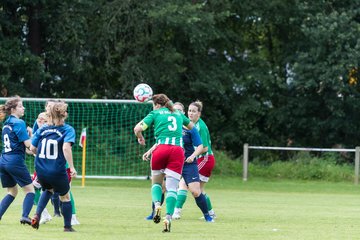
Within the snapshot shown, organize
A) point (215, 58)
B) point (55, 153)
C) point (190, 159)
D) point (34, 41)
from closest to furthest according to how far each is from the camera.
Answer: point (55, 153) → point (190, 159) → point (34, 41) → point (215, 58)

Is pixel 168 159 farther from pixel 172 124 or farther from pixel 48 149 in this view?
pixel 48 149

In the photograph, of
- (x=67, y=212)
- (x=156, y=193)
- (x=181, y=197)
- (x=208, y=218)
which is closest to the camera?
(x=67, y=212)

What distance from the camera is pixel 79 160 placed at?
26.5 meters

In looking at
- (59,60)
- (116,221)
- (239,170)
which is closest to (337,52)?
(239,170)

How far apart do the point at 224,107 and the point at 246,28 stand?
11.3ft

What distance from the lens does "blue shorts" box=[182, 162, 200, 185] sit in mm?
13516

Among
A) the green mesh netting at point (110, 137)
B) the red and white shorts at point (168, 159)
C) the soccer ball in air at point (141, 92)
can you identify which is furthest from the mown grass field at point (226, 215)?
the soccer ball in air at point (141, 92)

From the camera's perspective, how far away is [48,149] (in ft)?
37.2

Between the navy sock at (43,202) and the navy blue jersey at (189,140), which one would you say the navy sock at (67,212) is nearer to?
the navy sock at (43,202)

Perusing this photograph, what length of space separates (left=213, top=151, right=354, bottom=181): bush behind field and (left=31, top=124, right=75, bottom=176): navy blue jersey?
55.7ft

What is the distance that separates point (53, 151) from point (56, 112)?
0.52 metres

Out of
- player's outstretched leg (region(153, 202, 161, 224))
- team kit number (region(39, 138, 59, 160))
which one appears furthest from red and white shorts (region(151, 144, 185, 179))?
team kit number (region(39, 138, 59, 160))

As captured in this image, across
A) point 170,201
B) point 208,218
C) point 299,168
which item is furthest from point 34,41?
point 170,201

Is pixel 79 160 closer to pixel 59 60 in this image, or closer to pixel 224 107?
pixel 59 60
